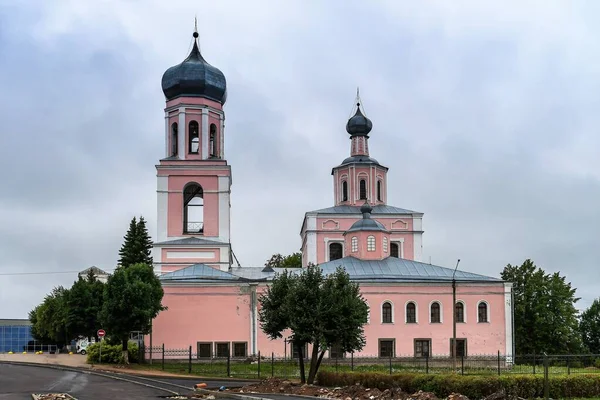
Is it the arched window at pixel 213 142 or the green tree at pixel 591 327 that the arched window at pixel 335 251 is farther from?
the green tree at pixel 591 327

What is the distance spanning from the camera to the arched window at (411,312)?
48.8 metres

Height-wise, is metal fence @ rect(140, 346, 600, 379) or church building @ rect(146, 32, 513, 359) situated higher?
church building @ rect(146, 32, 513, 359)

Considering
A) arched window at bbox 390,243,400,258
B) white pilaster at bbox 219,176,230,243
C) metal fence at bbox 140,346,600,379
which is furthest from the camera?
arched window at bbox 390,243,400,258

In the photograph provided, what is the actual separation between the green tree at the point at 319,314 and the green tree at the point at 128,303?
1195cm

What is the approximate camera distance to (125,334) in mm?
44062

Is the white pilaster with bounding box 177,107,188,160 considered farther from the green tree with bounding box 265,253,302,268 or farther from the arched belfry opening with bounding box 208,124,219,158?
the green tree with bounding box 265,253,302,268

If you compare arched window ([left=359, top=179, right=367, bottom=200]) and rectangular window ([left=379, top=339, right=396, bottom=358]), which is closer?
rectangular window ([left=379, top=339, right=396, bottom=358])

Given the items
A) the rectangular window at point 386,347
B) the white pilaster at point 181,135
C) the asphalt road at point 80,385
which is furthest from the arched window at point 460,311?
the white pilaster at point 181,135

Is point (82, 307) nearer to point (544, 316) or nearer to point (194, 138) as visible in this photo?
point (194, 138)

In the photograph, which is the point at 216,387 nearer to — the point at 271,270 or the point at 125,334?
the point at 125,334

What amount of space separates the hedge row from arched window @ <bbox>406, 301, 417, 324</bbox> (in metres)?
22.5

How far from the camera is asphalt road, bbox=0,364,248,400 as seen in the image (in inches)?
1028

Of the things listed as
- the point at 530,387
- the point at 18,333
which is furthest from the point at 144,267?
the point at 18,333

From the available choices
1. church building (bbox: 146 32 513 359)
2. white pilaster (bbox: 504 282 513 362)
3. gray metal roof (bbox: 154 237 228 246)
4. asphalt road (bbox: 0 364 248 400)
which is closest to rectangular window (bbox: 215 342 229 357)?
church building (bbox: 146 32 513 359)
